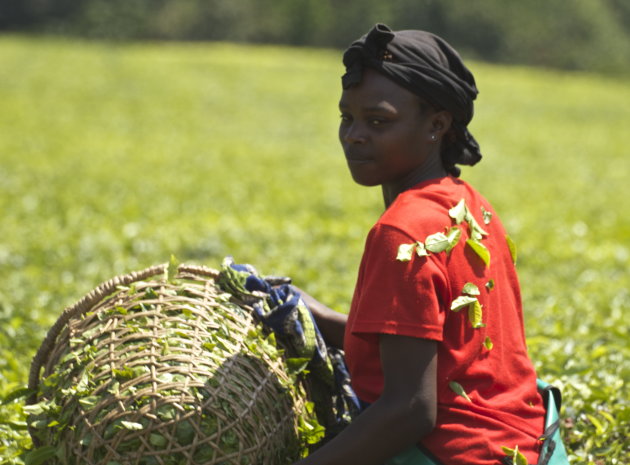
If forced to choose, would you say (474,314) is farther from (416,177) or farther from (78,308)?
(78,308)

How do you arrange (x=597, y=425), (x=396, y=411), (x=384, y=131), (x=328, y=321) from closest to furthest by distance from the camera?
1. (x=396, y=411)
2. (x=384, y=131)
3. (x=328, y=321)
4. (x=597, y=425)

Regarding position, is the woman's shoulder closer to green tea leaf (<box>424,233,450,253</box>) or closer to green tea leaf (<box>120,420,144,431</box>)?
green tea leaf (<box>424,233,450,253</box>)

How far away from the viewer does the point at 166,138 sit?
16.8 meters

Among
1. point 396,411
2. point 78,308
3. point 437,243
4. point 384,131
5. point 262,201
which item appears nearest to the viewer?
point 396,411

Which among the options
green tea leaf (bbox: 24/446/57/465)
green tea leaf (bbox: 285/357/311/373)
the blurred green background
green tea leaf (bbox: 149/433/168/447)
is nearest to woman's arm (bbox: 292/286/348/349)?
green tea leaf (bbox: 285/357/311/373)

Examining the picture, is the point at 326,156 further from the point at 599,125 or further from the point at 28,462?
the point at 28,462

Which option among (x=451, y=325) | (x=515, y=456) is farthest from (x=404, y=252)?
(x=515, y=456)

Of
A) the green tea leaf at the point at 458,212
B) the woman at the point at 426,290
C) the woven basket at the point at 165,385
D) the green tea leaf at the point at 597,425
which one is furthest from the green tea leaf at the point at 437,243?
the green tea leaf at the point at 597,425

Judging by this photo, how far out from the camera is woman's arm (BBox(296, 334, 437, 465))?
2613 mm

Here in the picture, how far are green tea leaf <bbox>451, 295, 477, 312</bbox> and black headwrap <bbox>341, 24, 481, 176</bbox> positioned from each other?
645mm

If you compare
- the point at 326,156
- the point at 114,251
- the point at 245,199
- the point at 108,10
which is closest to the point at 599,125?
the point at 326,156

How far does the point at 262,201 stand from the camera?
11164 mm

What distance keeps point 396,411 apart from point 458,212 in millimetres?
664

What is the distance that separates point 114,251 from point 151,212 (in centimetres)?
185
